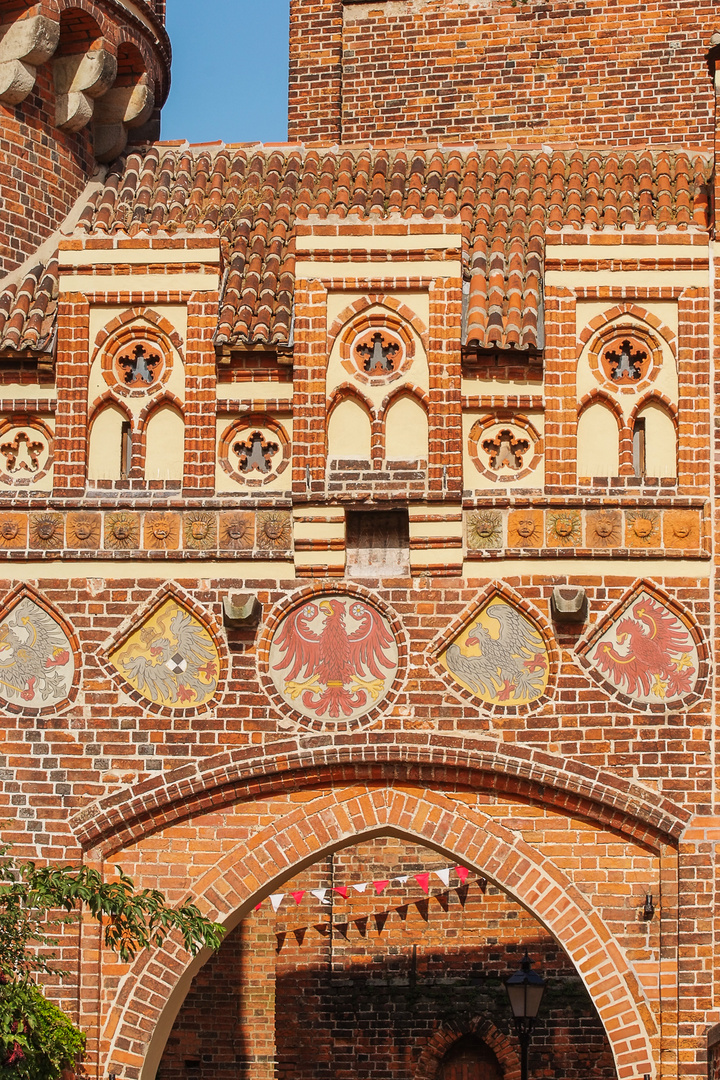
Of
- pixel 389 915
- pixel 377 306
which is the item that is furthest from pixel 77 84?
pixel 389 915

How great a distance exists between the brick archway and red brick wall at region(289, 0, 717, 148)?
8077 mm

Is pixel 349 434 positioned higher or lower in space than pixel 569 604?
higher

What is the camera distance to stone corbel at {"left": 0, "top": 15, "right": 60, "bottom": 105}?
14.5 m

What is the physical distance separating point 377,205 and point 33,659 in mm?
4043

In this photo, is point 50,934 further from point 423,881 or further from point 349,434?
point 423,881

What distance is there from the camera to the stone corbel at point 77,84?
15.0m

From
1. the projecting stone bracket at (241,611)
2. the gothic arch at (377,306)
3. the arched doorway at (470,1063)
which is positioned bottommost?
the arched doorway at (470,1063)

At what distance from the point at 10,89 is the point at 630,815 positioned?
7495mm

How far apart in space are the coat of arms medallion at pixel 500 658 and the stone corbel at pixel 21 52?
5.86m

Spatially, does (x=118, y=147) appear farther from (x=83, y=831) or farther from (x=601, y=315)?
(x=83, y=831)

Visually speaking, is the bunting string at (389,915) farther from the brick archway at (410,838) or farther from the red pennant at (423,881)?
the brick archway at (410,838)

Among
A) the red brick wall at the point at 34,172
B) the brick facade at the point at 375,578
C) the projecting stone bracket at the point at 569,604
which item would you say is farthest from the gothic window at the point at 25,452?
the projecting stone bracket at the point at 569,604

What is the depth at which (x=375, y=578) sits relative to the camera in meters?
12.4

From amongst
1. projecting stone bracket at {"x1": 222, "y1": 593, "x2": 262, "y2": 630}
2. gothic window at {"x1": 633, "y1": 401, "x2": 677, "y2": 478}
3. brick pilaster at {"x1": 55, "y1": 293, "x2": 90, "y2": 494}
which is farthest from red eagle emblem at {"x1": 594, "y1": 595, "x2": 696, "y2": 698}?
brick pilaster at {"x1": 55, "y1": 293, "x2": 90, "y2": 494}
